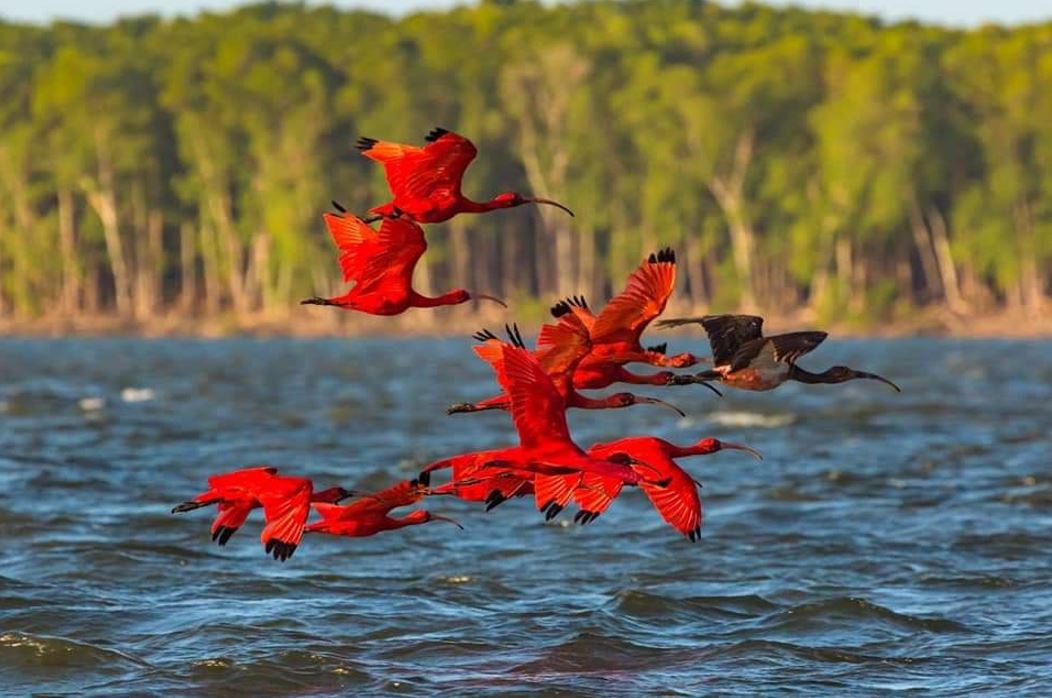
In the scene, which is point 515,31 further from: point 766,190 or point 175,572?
point 175,572

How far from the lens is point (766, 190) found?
102500 millimetres

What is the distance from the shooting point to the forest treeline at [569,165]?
101m

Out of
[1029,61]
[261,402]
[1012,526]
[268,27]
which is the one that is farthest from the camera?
[268,27]

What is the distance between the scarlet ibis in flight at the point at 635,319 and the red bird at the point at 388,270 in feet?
1.59

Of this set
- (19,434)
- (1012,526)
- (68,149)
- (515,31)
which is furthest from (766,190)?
(1012,526)

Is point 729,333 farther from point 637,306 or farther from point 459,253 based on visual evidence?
point 459,253

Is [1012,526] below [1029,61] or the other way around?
below

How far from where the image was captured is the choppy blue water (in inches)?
569

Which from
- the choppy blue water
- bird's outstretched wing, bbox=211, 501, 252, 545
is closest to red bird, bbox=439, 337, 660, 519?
bird's outstretched wing, bbox=211, 501, 252, 545

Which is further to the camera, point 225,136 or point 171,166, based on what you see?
point 171,166

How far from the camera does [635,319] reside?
367 inches

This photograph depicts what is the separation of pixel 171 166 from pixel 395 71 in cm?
1596

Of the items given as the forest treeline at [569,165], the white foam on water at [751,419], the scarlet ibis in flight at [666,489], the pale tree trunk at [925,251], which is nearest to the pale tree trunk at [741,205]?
the forest treeline at [569,165]

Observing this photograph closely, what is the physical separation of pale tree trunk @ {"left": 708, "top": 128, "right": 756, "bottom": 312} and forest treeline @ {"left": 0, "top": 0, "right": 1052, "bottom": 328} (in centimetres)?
21
